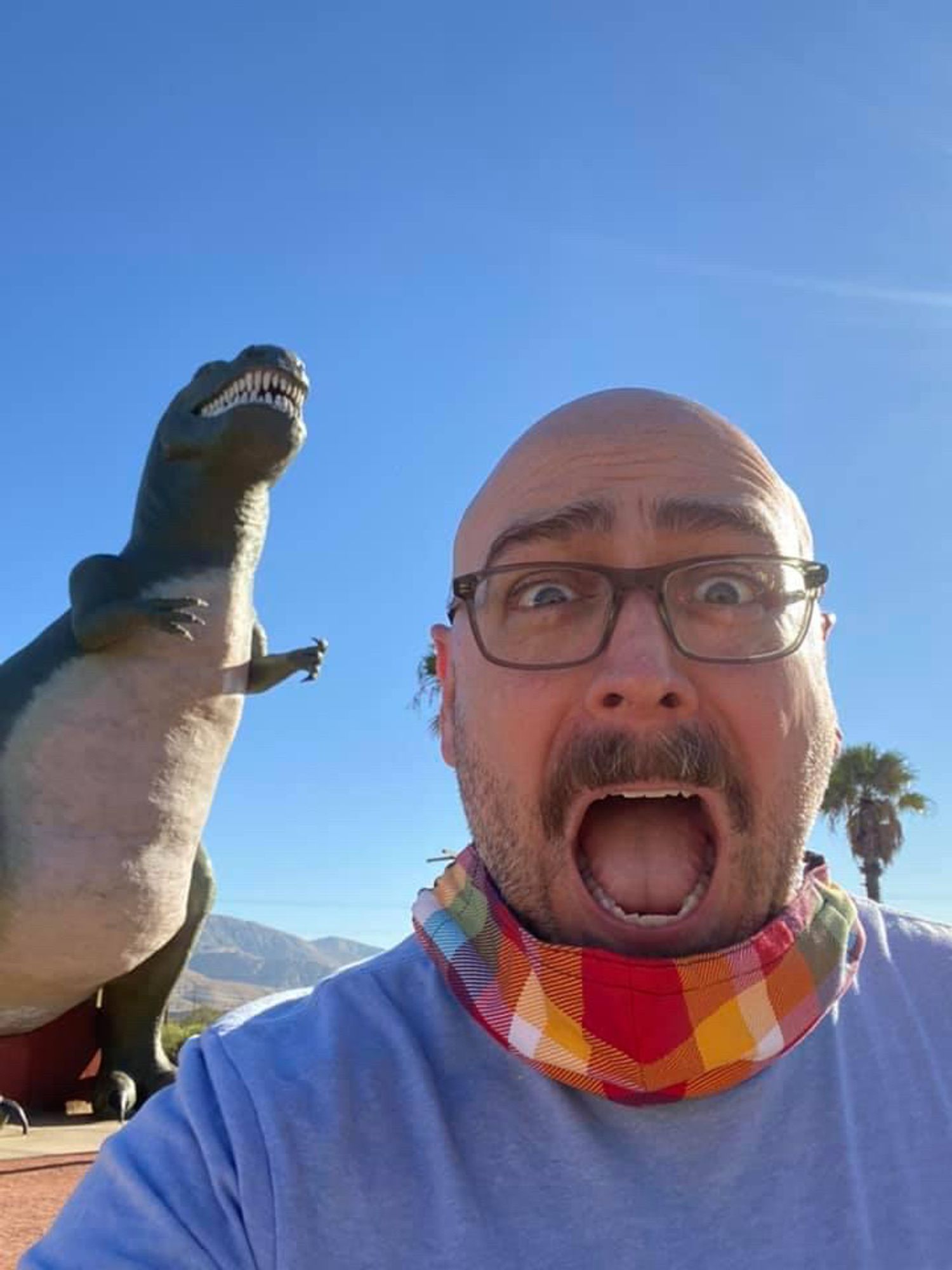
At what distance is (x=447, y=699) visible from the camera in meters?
1.69

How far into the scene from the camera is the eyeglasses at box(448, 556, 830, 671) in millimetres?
1438

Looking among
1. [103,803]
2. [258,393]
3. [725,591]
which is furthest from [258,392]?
[725,591]

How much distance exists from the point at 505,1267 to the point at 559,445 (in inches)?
40.8

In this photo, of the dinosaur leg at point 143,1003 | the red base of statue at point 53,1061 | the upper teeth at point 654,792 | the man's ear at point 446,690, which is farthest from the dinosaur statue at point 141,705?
the upper teeth at point 654,792

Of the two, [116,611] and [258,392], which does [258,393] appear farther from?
[116,611]

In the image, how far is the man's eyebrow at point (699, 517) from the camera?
150cm

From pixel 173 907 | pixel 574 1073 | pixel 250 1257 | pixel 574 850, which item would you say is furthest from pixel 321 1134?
pixel 173 907

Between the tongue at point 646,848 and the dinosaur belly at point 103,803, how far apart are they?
5.60 m

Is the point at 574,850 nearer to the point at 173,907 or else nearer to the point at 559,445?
the point at 559,445

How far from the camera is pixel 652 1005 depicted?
4.15 feet

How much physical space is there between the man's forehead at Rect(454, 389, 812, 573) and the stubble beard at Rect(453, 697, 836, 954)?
0.30m

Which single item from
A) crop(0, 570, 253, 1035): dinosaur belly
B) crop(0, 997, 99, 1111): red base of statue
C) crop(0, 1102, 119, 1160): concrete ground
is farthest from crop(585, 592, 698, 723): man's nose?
crop(0, 997, 99, 1111): red base of statue

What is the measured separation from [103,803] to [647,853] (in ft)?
18.6

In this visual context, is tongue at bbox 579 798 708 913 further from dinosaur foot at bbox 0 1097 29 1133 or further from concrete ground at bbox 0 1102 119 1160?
dinosaur foot at bbox 0 1097 29 1133
